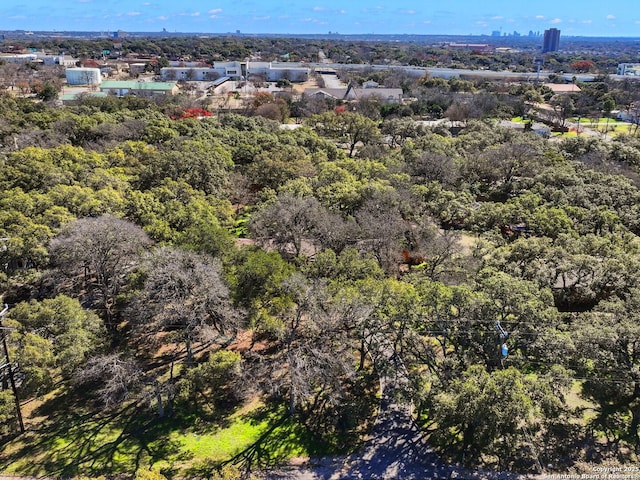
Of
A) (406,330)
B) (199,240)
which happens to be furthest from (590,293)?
(199,240)

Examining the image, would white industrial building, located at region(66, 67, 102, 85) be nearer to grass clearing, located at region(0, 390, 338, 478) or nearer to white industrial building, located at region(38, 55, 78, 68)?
white industrial building, located at region(38, 55, 78, 68)

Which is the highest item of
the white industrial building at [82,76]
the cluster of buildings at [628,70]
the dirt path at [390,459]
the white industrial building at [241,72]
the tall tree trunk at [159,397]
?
the cluster of buildings at [628,70]

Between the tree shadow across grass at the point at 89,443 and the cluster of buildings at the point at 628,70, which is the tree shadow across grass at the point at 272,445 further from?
the cluster of buildings at the point at 628,70

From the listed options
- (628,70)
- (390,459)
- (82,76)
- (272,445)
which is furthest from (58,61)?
(628,70)

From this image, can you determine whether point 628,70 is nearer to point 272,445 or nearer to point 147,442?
point 272,445

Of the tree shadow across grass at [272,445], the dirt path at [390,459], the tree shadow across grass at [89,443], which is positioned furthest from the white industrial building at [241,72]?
the dirt path at [390,459]

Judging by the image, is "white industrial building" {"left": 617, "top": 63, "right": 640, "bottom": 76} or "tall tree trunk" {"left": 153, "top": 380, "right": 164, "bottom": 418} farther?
"white industrial building" {"left": 617, "top": 63, "right": 640, "bottom": 76}

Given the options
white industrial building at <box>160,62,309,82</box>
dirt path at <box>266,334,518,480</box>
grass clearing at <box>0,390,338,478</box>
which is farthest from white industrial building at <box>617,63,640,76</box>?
grass clearing at <box>0,390,338,478</box>
